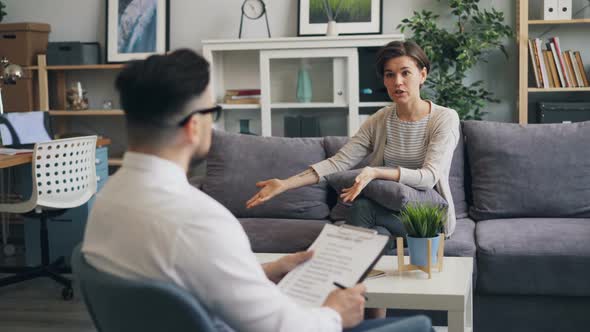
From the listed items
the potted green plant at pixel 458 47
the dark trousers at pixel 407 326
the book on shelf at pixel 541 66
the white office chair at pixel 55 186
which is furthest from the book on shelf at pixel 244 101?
the dark trousers at pixel 407 326

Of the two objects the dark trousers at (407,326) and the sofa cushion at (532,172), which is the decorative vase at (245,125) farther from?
the dark trousers at (407,326)

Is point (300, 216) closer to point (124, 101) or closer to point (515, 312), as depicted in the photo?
point (515, 312)

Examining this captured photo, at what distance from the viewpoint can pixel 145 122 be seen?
1329 mm

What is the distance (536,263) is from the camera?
114 inches

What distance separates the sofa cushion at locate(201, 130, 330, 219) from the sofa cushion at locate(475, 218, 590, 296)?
0.83 metres

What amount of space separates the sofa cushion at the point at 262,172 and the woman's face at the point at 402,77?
67 centimetres

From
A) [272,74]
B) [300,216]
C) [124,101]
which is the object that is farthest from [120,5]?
[124,101]

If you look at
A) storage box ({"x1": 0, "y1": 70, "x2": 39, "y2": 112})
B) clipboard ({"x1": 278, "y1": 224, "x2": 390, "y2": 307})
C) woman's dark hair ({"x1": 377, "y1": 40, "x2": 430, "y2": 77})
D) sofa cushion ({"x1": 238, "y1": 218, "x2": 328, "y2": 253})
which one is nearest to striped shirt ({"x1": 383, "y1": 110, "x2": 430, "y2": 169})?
woman's dark hair ({"x1": 377, "y1": 40, "x2": 430, "y2": 77})

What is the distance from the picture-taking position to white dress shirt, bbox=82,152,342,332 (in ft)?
4.06

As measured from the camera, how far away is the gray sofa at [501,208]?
291 centimetres

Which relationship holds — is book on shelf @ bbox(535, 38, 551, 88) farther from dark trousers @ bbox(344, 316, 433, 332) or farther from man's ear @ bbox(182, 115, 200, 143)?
man's ear @ bbox(182, 115, 200, 143)

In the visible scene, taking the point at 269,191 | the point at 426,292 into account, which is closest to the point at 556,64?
the point at 269,191

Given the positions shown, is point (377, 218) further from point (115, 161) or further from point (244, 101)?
point (115, 161)

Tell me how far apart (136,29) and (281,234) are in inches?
107
